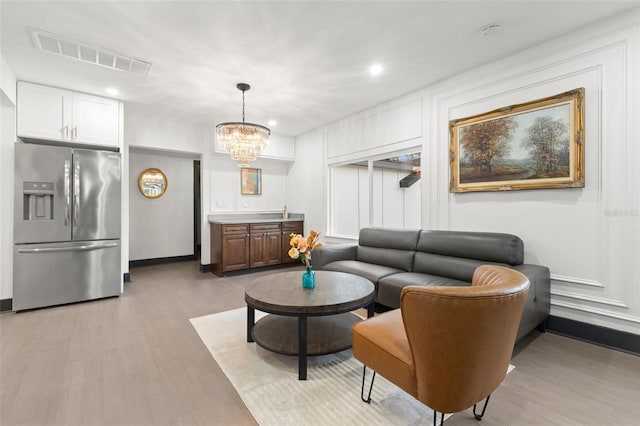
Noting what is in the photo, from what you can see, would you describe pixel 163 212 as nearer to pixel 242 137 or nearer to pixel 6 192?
pixel 6 192

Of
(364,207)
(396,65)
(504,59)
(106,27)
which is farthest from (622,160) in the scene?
(106,27)

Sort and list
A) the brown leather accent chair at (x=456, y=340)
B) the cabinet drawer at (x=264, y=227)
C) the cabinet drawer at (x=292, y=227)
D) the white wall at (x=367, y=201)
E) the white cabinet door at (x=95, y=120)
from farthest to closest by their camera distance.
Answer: the cabinet drawer at (x=292, y=227) → the cabinet drawer at (x=264, y=227) → the white wall at (x=367, y=201) → the white cabinet door at (x=95, y=120) → the brown leather accent chair at (x=456, y=340)

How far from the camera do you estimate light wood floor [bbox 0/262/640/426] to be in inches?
64.8

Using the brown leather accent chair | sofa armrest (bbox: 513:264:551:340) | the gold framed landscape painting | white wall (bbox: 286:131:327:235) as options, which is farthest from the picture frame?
the brown leather accent chair

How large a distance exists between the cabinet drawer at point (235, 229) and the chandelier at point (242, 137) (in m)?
1.80

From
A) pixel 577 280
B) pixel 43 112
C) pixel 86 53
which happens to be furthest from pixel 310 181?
pixel 577 280

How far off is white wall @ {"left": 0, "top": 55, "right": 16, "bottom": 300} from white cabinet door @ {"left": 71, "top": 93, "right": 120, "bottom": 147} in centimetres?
57

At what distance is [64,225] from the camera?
3543 millimetres

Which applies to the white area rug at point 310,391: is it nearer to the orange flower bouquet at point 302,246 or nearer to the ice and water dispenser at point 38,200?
the orange flower bouquet at point 302,246

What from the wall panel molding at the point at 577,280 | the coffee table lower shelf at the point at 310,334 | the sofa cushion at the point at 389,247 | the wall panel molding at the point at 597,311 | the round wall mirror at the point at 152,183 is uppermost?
the round wall mirror at the point at 152,183

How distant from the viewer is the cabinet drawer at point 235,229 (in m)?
5.00

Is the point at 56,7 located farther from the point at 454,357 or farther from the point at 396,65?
the point at 454,357

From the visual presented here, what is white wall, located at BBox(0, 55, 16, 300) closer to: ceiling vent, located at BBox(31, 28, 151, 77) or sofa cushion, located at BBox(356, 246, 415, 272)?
ceiling vent, located at BBox(31, 28, 151, 77)

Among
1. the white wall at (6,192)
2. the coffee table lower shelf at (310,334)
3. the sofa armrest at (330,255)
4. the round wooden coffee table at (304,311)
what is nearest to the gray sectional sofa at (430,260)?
the sofa armrest at (330,255)
